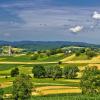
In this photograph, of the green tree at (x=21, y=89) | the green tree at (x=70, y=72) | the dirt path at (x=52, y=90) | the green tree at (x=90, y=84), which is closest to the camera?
the green tree at (x=21, y=89)

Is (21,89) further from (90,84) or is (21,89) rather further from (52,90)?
(52,90)

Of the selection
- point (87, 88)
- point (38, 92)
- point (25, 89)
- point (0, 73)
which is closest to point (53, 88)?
point (38, 92)

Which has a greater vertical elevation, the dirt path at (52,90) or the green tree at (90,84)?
the green tree at (90,84)

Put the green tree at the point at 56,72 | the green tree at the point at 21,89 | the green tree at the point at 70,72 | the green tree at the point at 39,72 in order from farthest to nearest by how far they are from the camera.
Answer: the green tree at the point at 70,72, the green tree at the point at 39,72, the green tree at the point at 56,72, the green tree at the point at 21,89

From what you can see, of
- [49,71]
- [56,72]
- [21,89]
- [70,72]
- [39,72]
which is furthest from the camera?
[49,71]

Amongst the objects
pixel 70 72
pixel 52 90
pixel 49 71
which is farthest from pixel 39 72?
pixel 52 90

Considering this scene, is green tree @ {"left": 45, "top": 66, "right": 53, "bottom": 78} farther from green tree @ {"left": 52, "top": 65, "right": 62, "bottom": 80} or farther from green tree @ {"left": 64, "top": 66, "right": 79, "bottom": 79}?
green tree @ {"left": 64, "top": 66, "right": 79, "bottom": 79}

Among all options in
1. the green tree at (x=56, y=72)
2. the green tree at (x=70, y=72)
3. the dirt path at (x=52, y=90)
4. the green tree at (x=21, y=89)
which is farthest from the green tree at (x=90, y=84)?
the green tree at (x=70, y=72)

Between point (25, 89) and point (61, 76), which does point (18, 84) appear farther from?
point (61, 76)

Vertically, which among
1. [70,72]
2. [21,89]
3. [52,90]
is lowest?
[52,90]

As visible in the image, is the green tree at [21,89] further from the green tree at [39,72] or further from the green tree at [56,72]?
the green tree at [39,72]

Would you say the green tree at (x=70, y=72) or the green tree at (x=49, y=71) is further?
the green tree at (x=49, y=71)
